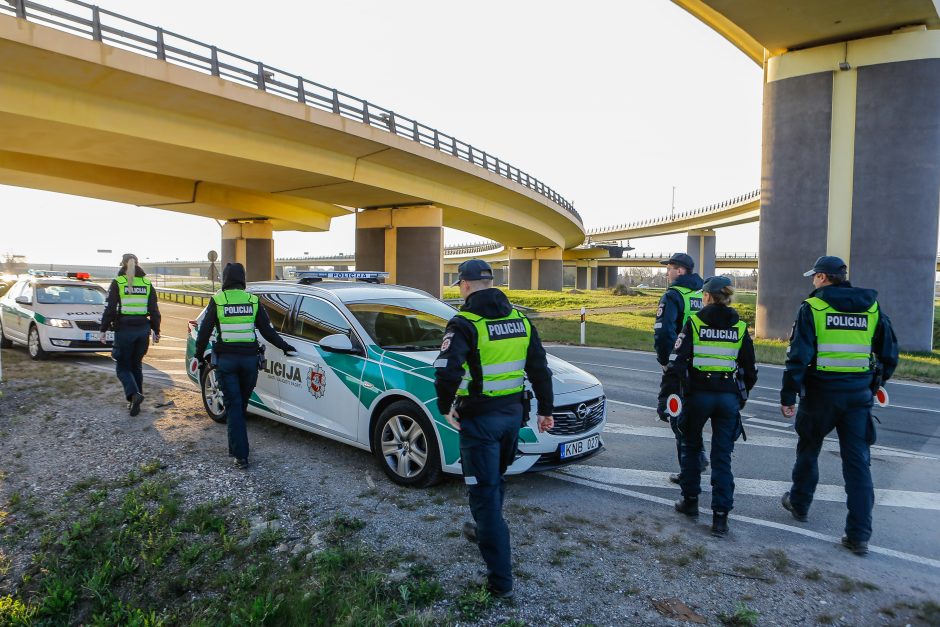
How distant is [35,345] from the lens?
458 inches

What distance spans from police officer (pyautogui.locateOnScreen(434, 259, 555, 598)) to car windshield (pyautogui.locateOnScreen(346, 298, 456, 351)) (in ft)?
6.24

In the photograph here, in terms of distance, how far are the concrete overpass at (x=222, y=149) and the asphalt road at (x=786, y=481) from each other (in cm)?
986

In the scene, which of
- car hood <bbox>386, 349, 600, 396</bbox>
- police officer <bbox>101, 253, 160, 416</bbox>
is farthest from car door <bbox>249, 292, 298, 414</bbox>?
police officer <bbox>101, 253, 160, 416</bbox>

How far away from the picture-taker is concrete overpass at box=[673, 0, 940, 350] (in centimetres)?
1650

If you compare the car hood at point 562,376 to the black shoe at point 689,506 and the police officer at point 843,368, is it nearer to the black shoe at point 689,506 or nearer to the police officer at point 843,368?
the black shoe at point 689,506

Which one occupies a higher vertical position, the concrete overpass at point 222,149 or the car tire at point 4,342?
the concrete overpass at point 222,149

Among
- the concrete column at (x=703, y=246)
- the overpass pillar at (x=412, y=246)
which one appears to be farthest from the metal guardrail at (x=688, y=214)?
the overpass pillar at (x=412, y=246)

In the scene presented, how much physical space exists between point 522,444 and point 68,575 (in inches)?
128

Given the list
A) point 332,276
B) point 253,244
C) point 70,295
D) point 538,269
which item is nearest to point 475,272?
point 332,276

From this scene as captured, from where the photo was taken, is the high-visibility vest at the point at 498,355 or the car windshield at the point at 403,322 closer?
the high-visibility vest at the point at 498,355

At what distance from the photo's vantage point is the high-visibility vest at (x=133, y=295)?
753 cm

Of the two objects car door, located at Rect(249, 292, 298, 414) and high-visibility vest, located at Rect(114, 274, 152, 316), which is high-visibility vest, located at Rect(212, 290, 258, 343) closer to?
car door, located at Rect(249, 292, 298, 414)

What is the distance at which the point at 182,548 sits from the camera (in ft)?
13.7

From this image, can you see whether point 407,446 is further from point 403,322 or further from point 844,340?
point 844,340
